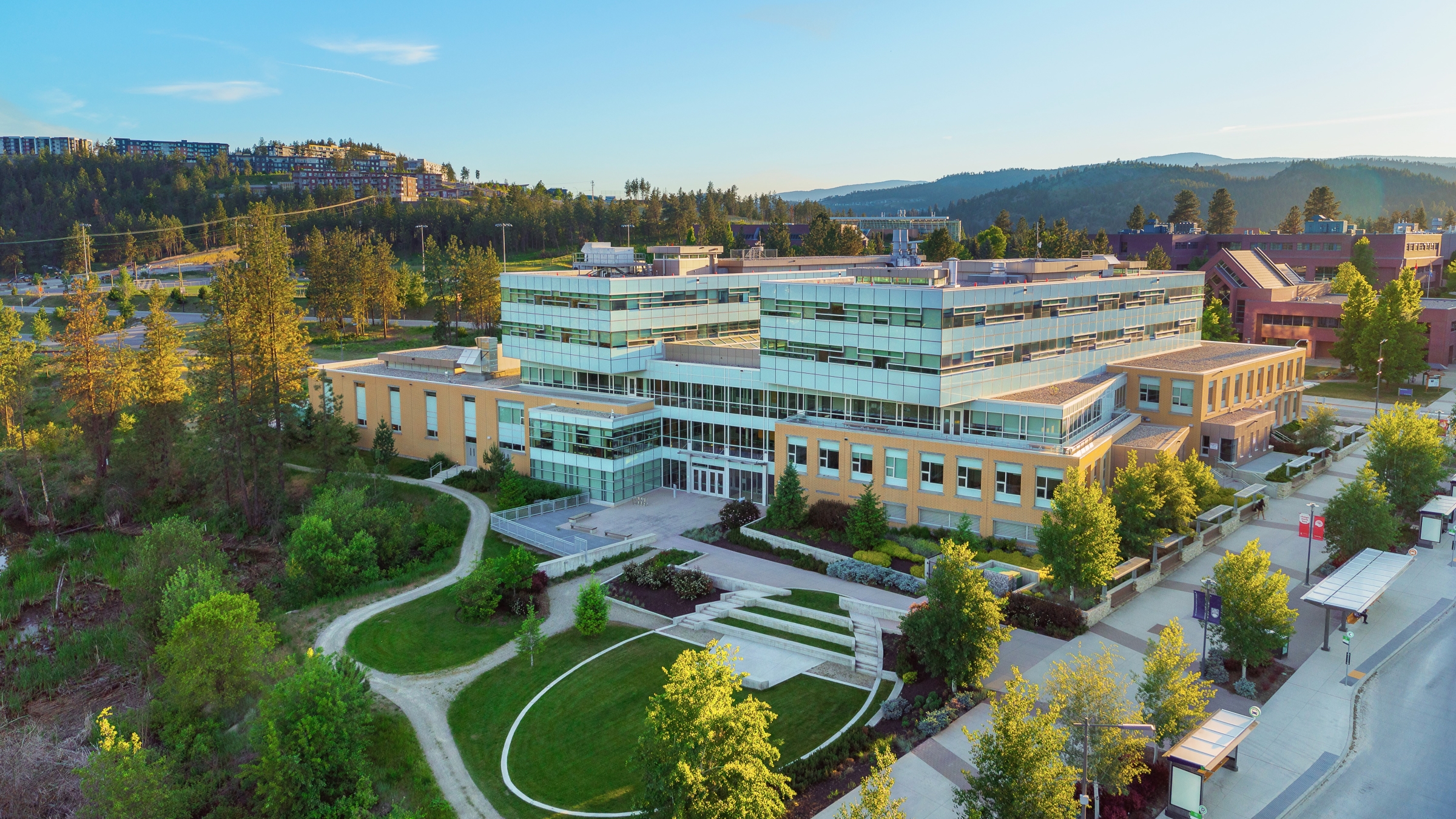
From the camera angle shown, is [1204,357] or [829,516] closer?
[829,516]

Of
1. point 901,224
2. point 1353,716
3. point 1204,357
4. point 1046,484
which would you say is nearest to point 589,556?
point 1046,484

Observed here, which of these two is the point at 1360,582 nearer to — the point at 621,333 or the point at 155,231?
the point at 621,333

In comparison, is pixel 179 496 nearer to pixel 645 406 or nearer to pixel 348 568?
pixel 348 568

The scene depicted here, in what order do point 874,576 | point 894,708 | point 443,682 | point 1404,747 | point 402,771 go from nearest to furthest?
point 1404,747 → point 402,771 → point 894,708 → point 443,682 → point 874,576

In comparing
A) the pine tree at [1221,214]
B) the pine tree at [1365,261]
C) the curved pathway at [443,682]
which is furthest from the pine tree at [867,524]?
the pine tree at [1221,214]

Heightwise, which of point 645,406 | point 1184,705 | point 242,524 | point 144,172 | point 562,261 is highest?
point 144,172

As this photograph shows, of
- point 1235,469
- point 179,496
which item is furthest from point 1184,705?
point 179,496

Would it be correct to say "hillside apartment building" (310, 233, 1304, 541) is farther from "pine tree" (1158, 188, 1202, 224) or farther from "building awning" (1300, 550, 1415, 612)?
"pine tree" (1158, 188, 1202, 224)
